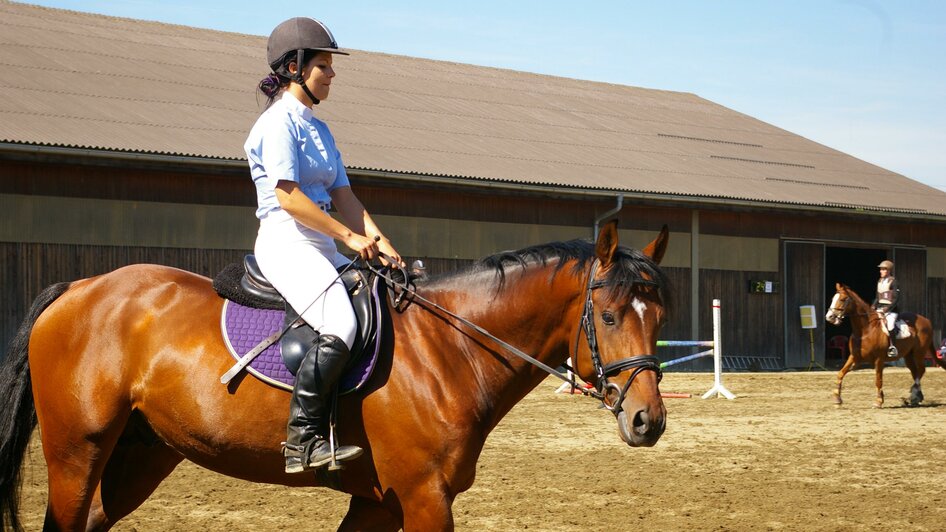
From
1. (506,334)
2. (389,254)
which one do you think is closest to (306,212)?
(389,254)

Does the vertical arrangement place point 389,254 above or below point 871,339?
above

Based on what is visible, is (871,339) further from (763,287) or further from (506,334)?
(506,334)

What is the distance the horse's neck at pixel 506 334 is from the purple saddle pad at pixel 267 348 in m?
0.29

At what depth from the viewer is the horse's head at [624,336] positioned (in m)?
4.03

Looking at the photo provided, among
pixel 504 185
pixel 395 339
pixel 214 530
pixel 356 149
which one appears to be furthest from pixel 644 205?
pixel 395 339

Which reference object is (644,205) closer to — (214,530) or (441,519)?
(214,530)

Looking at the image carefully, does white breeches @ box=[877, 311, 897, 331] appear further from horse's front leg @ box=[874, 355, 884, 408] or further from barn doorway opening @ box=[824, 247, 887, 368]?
barn doorway opening @ box=[824, 247, 887, 368]

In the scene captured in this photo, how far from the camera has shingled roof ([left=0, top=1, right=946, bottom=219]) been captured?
18359 mm

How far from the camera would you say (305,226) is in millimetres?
4445

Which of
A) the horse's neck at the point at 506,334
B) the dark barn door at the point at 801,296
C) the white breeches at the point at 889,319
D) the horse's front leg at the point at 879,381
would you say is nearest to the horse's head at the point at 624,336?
the horse's neck at the point at 506,334

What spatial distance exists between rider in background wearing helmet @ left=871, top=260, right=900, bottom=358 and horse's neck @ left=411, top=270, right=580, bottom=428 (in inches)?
523

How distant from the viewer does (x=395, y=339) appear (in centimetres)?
446

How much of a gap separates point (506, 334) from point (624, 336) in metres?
0.59

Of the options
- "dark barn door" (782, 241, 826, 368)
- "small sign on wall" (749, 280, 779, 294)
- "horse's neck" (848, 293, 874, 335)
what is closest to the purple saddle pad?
"horse's neck" (848, 293, 874, 335)
